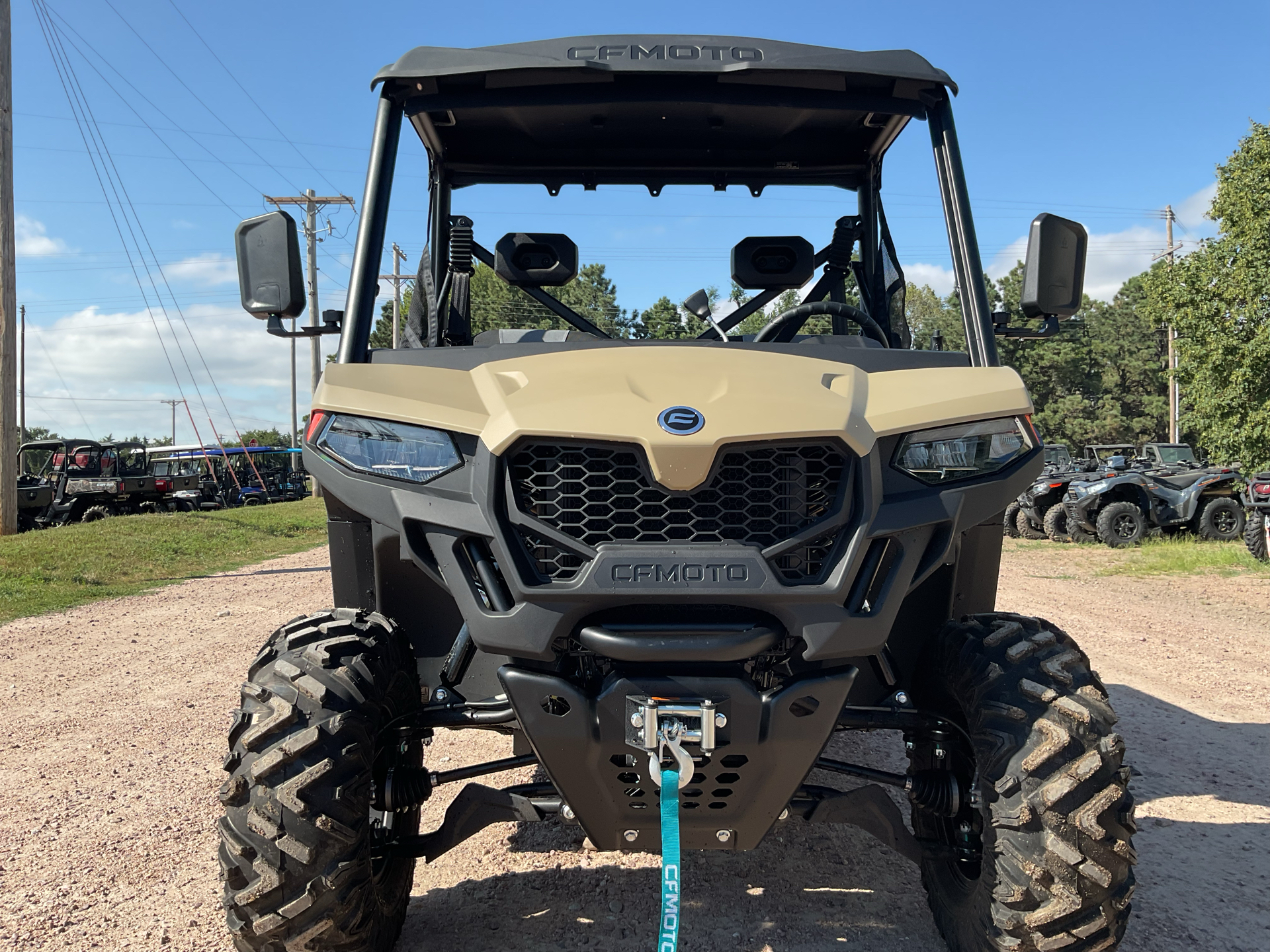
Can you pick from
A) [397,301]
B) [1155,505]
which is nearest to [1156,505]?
[1155,505]

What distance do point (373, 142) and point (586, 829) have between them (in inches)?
80.0

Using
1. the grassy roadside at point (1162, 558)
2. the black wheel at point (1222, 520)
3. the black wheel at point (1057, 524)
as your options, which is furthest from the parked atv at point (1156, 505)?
the black wheel at point (1057, 524)

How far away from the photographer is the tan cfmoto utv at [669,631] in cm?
209

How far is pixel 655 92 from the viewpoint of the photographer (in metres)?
2.98

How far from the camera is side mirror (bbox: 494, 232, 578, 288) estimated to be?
141 inches

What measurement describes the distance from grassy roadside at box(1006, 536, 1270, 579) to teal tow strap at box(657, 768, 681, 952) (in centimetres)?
1199

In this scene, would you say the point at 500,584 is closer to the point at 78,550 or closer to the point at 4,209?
the point at 78,550

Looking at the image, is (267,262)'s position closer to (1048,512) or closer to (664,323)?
(664,323)

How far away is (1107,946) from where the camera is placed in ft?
7.26

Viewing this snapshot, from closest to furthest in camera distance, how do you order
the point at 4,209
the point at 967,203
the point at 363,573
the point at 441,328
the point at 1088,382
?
the point at 363,573 < the point at 967,203 < the point at 441,328 < the point at 4,209 < the point at 1088,382

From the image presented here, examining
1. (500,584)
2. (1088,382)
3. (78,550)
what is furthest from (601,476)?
(1088,382)

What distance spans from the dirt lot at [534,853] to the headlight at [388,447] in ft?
4.92

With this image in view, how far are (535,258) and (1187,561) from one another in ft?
44.2

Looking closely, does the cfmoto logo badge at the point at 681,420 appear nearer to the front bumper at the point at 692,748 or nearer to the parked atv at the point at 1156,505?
the front bumper at the point at 692,748
